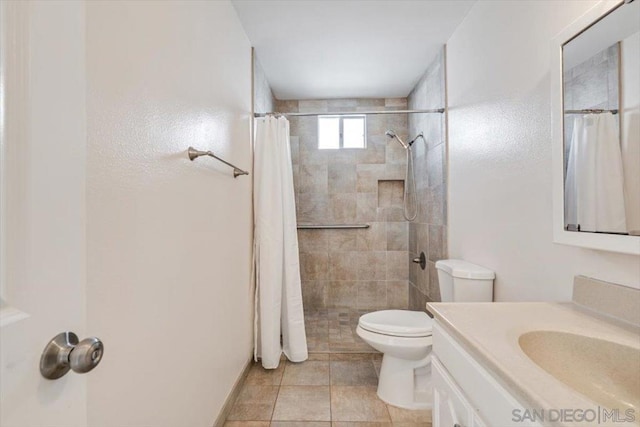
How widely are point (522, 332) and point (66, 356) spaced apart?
1.02 metres

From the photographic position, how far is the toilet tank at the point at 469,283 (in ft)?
5.54

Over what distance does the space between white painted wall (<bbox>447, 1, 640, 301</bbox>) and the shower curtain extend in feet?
3.87

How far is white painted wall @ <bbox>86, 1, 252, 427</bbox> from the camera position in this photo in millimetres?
790

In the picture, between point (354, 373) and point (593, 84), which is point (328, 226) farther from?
point (593, 84)

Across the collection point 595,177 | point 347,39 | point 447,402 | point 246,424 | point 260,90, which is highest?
point 347,39

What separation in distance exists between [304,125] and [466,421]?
3.07m

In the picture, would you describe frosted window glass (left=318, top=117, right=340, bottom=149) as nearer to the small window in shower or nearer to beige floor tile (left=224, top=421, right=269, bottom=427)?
the small window in shower

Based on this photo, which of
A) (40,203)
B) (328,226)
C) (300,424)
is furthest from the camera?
(328,226)

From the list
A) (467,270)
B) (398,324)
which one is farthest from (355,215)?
(467,270)

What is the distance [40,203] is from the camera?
42cm

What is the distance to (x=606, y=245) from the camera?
0.97m

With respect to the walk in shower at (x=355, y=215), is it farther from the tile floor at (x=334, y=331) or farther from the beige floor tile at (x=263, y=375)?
the beige floor tile at (x=263, y=375)

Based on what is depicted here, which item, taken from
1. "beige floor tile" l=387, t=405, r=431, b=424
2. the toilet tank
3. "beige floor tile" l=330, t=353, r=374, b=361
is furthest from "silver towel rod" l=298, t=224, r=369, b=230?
"beige floor tile" l=387, t=405, r=431, b=424

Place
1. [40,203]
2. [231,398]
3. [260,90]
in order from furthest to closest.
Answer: [260,90] < [231,398] < [40,203]
